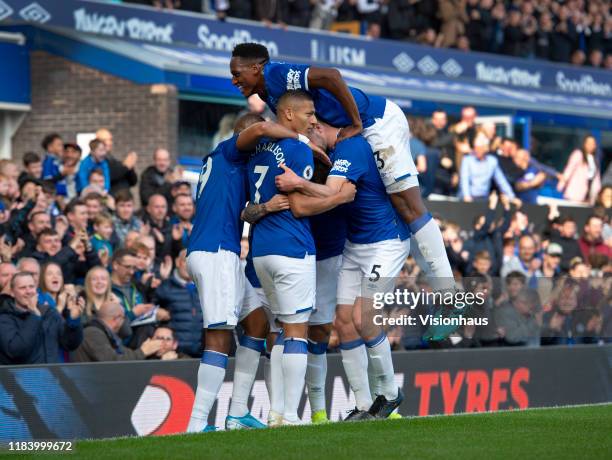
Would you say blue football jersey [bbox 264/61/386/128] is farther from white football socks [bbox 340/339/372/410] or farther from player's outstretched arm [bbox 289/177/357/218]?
white football socks [bbox 340/339/372/410]

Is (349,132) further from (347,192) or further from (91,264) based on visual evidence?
(91,264)

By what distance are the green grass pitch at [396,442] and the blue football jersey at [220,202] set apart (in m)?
1.30

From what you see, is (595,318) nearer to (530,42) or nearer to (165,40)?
(165,40)

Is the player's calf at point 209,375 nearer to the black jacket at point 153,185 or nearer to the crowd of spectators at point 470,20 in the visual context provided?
the black jacket at point 153,185

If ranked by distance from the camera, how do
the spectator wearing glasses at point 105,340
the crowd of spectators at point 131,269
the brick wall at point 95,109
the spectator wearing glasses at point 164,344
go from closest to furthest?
the crowd of spectators at point 131,269 → the spectator wearing glasses at point 105,340 → the spectator wearing glasses at point 164,344 → the brick wall at point 95,109

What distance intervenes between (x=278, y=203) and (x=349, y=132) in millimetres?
909

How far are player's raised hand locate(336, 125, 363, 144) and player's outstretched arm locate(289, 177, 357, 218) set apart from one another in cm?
37

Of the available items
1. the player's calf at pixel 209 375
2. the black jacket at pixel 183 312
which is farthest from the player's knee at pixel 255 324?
the black jacket at pixel 183 312

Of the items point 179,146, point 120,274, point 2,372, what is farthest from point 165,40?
point 2,372

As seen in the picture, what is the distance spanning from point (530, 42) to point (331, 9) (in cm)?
549

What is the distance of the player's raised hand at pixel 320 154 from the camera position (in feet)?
31.3

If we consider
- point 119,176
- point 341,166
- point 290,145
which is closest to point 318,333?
point 341,166

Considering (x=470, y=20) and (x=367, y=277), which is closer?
(x=367, y=277)

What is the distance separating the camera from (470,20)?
26.5 m
